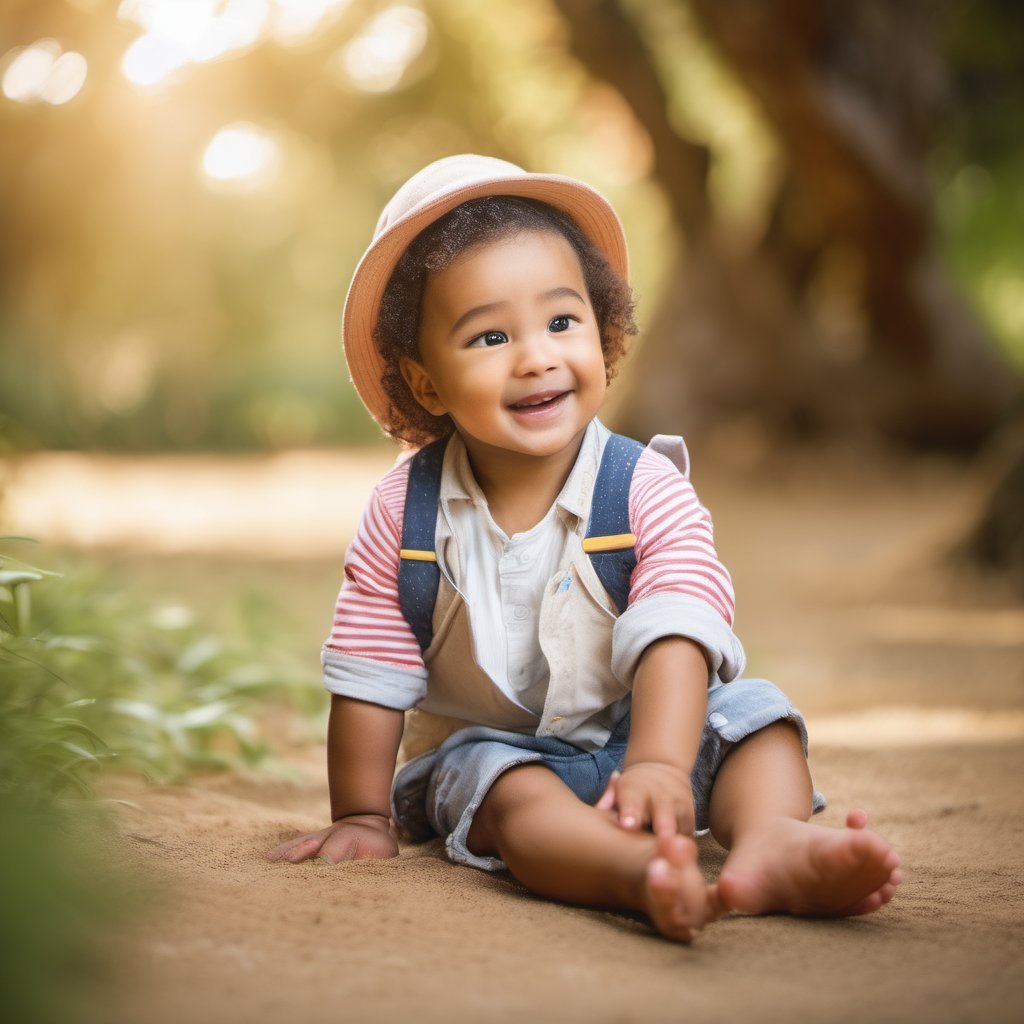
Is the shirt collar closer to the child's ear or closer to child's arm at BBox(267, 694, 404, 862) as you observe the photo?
the child's ear

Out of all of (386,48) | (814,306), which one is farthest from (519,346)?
(386,48)

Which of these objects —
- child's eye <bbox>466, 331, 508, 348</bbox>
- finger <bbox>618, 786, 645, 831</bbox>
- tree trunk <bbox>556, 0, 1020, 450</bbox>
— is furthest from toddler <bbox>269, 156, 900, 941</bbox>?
tree trunk <bbox>556, 0, 1020, 450</bbox>

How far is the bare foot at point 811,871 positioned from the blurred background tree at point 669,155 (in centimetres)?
355

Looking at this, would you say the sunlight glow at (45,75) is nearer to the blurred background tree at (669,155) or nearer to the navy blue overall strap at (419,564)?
the blurred background tree at (669,155)

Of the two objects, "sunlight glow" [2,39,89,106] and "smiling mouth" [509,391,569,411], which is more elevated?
"sunlight glow" [2,39,89,106]

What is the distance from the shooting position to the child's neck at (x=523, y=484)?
87.4 inches

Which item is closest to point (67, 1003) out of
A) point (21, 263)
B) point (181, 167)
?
point (21, 263)

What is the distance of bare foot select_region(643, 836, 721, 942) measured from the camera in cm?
158

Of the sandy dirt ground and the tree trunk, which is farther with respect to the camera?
the tree trunk

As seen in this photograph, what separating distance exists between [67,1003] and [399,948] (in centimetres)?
42

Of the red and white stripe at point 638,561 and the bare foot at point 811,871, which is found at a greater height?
the red and white stripe at point 638,561

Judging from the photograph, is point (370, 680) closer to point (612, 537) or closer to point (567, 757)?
point (567, 757)

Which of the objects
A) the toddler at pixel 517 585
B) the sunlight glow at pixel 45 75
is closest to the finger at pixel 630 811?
the toddler at pixel 517 585

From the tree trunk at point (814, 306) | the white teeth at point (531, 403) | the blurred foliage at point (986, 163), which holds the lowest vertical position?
the white teeth at point (531, 403)
